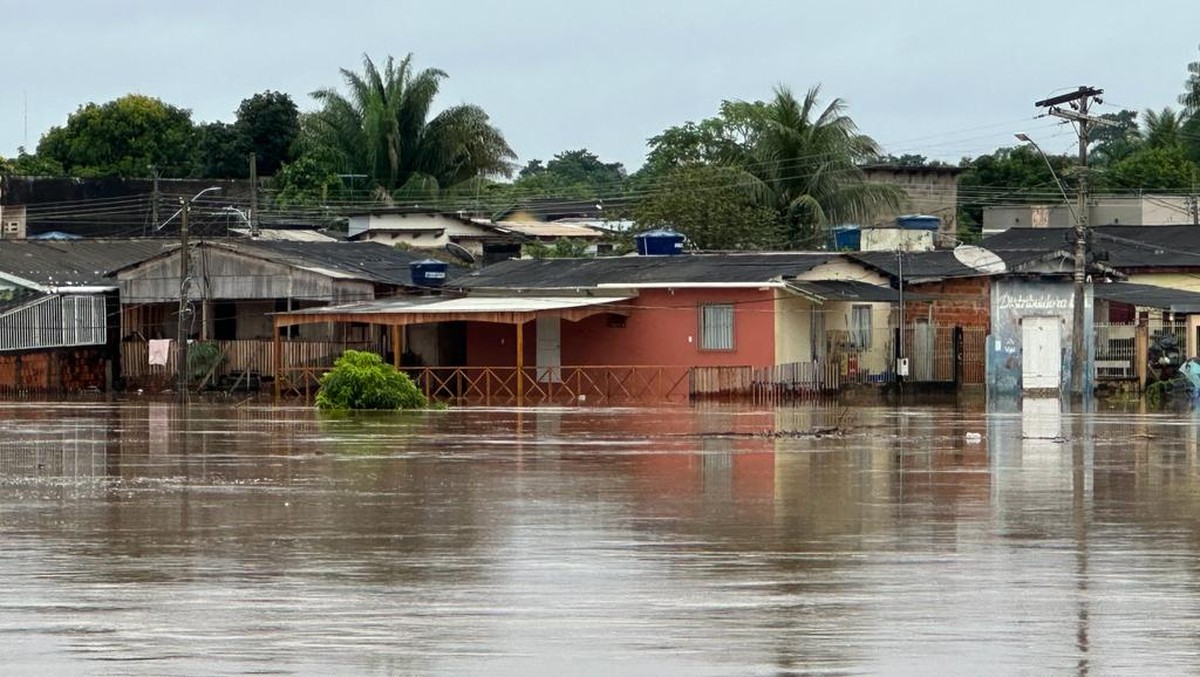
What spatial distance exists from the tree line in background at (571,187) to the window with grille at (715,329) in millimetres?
9689

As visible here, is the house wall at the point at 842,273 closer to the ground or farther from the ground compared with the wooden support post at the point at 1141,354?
farther from the ground

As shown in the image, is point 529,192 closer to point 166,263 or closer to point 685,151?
point 685,151

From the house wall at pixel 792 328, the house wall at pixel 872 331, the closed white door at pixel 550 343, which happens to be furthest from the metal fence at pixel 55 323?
the house wall at pixel 872 331

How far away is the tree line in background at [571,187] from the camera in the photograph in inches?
2625

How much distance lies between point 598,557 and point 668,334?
108ft

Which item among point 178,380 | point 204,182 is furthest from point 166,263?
point 204,182

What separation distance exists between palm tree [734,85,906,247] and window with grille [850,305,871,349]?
14.8 metres

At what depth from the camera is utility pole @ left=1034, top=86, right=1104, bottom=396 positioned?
1864 inches

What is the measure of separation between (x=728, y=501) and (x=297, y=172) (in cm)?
6101

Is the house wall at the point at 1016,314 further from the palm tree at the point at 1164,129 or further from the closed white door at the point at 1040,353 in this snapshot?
the palm tree at the point at 1164,129

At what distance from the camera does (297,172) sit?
79.8m

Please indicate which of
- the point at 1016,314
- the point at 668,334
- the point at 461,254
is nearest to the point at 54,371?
the point at 461,254

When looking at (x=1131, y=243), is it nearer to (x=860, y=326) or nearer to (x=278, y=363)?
(x=860, y=326)

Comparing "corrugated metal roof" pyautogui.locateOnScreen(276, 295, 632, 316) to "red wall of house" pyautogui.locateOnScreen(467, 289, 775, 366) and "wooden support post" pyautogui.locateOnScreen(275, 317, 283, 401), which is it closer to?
"wooden support post" pyautogui.locateOnScreen(275, 317, 283, 401)
